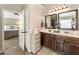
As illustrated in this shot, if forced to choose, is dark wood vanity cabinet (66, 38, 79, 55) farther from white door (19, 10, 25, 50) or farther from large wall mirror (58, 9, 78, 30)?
white door (19, 10, 25, 50)

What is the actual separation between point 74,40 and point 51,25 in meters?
0.45

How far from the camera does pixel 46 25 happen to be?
1792 mm

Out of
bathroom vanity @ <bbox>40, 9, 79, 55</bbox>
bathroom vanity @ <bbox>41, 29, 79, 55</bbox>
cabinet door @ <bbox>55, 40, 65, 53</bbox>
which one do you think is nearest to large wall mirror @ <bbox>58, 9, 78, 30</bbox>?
bathroom vanity @ <bbox>40, 9, 79, 55</bbox>

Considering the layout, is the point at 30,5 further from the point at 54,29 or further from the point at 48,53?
the point at 48,53

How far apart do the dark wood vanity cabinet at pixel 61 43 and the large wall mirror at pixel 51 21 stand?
0.15 meters

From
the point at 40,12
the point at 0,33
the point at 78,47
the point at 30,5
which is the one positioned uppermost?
the point at 30,5

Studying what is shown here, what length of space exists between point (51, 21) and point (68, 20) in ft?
0.95

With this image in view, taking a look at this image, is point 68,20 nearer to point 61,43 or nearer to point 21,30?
point 61,43

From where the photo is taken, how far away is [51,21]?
1.78m

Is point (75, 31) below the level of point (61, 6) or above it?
below

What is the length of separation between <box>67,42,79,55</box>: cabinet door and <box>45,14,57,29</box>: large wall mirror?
0.40 meters

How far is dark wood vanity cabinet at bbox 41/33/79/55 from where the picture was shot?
1.65 meters
